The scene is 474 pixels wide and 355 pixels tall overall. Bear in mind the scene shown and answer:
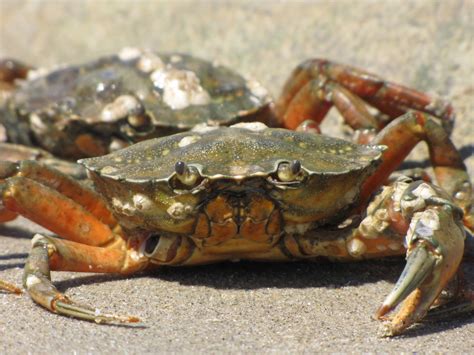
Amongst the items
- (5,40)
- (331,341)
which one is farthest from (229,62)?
(331,341)

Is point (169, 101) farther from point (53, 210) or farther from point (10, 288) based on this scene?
point (10, 288)

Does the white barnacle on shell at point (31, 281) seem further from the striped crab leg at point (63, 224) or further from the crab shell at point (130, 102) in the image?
the crab shell at point (130, 102)

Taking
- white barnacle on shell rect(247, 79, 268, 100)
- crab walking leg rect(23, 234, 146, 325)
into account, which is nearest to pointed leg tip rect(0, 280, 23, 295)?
crab walking leg rect(23, 234, 146, 325)

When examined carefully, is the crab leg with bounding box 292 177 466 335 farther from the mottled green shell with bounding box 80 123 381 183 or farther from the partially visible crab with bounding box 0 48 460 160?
the partially visible crab with bounding box 0 48 460 160

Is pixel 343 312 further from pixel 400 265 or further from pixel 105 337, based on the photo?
pixel 105 337

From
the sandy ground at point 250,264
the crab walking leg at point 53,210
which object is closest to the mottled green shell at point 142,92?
the sandy ground at point 250,264

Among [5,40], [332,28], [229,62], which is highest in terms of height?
[332,28]

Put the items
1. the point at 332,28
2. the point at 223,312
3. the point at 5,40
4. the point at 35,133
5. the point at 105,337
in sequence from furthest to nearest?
1. the point at 5,40
2. the point at 332,28
3. the point at 35,133
4. the point at 223,312
5. the point at 105,337
